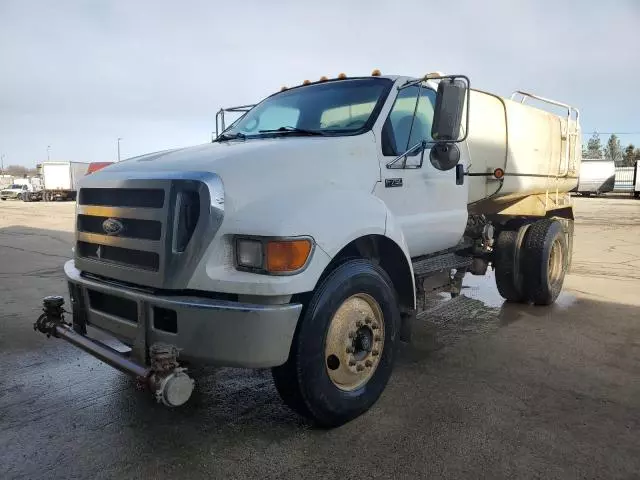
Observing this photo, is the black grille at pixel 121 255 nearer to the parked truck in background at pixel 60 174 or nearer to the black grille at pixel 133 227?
the black grille at pixel 133 227

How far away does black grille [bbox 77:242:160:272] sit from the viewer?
123 inches

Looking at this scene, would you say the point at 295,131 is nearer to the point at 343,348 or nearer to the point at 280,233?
the point at 280,233

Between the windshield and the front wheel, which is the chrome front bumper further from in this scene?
the windshield

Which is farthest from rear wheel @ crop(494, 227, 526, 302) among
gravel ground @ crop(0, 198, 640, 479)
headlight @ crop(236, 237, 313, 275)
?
headlight @ crop(236, 237, 313, 275)

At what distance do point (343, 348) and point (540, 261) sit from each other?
4.08 meters

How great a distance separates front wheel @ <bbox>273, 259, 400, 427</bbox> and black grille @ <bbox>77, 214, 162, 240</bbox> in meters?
1.01

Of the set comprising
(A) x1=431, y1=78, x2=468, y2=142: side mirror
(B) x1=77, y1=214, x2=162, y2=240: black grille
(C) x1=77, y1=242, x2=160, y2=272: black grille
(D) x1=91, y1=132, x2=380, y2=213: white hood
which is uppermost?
(A) x1=431, y1=78, x2=468, y2=142: side mirror

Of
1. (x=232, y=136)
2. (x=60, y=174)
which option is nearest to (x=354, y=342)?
(x=232, y=136)

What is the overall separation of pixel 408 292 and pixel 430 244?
2.56ft

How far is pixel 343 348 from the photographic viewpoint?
134 inches

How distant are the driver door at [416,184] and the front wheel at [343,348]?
0.68 m

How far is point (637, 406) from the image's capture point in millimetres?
3781

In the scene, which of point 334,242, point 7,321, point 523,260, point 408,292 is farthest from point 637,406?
point 7,321

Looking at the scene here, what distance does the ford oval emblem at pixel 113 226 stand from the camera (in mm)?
3317
